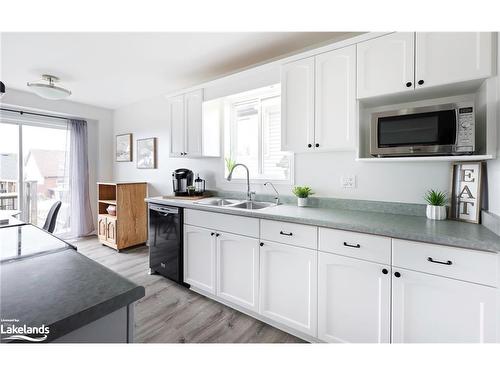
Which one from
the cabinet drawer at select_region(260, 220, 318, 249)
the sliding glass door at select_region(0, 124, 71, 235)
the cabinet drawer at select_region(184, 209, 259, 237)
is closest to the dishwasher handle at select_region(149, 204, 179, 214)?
the cabinet drawer at select_region(184, 209, 259, 237)

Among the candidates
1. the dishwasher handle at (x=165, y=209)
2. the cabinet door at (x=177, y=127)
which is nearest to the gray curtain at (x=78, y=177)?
the cabinet door at (x=177, y=127)

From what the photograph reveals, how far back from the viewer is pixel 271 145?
2.58 metres

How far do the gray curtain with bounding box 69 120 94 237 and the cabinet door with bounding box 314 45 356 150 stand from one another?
13.5 ft

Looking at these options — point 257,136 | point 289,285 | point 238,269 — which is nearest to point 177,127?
point 257,136

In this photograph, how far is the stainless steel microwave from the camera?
133 centimetres

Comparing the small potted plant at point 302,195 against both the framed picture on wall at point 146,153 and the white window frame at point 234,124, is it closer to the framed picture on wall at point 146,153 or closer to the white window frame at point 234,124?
the white window frame at point 234,124

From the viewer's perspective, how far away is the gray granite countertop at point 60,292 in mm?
513

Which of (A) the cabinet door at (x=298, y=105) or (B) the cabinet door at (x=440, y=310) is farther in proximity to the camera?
(A) the cabinet door at (x=298, y=105)

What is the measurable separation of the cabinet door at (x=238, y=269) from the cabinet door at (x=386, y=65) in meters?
1.36

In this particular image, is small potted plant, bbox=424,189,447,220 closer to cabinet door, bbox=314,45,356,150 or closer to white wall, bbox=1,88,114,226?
cabinet door, bbox=314,45,356,150

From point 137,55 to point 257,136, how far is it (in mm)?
1436

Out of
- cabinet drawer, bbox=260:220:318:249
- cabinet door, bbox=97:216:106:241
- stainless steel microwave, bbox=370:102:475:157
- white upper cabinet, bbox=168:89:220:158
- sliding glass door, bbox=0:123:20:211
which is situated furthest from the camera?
cabinet door, bbox=97:216:106:241
